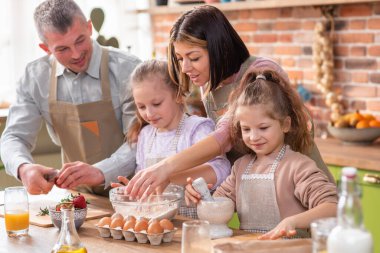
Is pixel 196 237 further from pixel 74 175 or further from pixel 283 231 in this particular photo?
pixel 74 175

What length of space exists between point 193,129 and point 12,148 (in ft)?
2.61

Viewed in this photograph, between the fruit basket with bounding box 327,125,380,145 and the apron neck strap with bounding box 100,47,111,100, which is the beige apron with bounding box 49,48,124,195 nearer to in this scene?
the apron neck strap with bounding box 100,47,111,100

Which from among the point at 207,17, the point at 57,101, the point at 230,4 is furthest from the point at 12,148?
the point at 230,4

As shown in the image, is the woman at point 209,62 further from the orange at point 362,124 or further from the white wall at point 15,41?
the white wall at point 15,41

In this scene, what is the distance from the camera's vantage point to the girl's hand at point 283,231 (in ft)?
→ 6.47

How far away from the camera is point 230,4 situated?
4.80m

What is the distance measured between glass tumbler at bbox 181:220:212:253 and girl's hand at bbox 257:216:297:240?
0.24 meters

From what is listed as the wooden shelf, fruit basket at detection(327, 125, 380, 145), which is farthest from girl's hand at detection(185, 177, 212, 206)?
the wooden shelf

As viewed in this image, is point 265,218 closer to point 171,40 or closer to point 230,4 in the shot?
point 171,40

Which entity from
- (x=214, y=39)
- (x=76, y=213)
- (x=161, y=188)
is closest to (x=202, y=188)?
(x=161, y=188)

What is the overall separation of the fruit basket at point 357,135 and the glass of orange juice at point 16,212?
2200 mm

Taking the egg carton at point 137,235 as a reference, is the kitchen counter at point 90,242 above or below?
below

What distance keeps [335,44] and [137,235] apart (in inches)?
103

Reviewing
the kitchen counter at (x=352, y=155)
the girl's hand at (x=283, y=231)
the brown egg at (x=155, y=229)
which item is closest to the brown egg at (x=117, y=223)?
the brown egg at (x=155, y=229)
